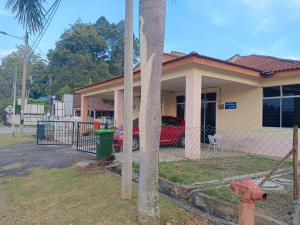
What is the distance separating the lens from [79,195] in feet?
22.1

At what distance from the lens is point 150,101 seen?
193 inches

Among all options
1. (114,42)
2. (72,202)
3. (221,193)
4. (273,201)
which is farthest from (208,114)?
(114,42)

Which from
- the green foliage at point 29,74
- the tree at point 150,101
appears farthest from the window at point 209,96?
the green foliage at point 29,74

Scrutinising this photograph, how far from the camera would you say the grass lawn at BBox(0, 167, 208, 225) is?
17.7ft

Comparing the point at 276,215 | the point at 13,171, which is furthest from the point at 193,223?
the point at 13,171

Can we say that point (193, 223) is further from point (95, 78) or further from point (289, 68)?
point (95, 78)

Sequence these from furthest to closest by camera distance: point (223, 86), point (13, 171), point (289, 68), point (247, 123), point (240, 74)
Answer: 1. point (223, 86)
2. point (247, 123)
3. point (240, 74)
4. point (289, 68)
5. point (13, 171)

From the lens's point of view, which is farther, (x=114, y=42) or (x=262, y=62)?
(x=114, y=42)

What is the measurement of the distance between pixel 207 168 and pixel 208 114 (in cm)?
739

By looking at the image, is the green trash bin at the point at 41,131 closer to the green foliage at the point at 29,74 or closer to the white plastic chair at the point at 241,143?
the white plastic chair at the point at 241,143

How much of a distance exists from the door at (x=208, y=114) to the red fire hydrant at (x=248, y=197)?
40.6 feet

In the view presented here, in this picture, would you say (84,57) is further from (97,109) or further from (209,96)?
(209,96)

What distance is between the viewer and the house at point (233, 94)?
440 inches

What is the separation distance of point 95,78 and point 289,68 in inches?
1709
